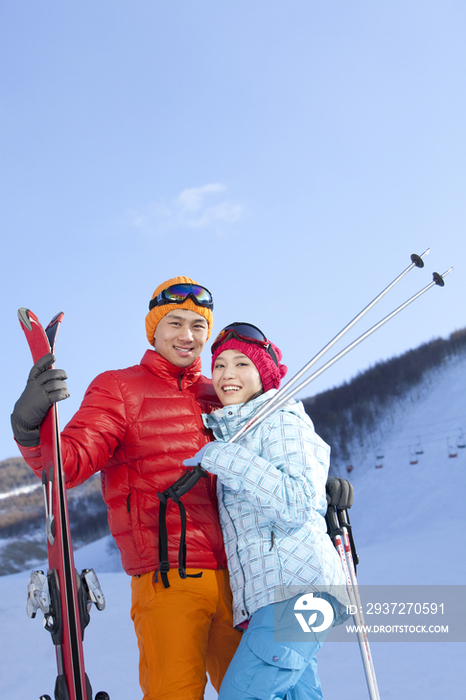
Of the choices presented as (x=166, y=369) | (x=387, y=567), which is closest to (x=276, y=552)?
(x=166, y=369)

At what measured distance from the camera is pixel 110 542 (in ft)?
60.0

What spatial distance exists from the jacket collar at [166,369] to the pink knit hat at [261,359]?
0.55 feet

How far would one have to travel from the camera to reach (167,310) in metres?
2.32

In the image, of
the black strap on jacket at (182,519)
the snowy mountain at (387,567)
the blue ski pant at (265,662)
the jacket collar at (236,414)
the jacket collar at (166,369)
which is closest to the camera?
the blue ski pant at (265,662)

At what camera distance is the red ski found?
61.6 inches

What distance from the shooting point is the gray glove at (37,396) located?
173 cm

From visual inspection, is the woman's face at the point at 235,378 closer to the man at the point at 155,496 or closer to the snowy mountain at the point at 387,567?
→ the man at the point at 155,496

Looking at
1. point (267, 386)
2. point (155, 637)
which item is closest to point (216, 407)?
point (267, 386)

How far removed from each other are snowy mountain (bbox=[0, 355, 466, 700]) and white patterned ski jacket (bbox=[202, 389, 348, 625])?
242 cm

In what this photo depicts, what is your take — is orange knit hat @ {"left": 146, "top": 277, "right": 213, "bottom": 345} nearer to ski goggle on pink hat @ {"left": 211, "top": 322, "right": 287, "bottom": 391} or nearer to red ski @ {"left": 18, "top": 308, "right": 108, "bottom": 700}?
ski goggle on pink hat @ {"left": 211, "top": 322, "right": 287, "bottom": 391}

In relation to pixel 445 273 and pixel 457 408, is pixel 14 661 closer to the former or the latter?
pixel 445 273

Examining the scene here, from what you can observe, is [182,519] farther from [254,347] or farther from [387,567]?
[387,567]

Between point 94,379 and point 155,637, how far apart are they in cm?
93

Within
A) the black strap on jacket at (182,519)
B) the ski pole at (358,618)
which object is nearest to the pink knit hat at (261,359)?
the black strap on jacket at (182,519)
